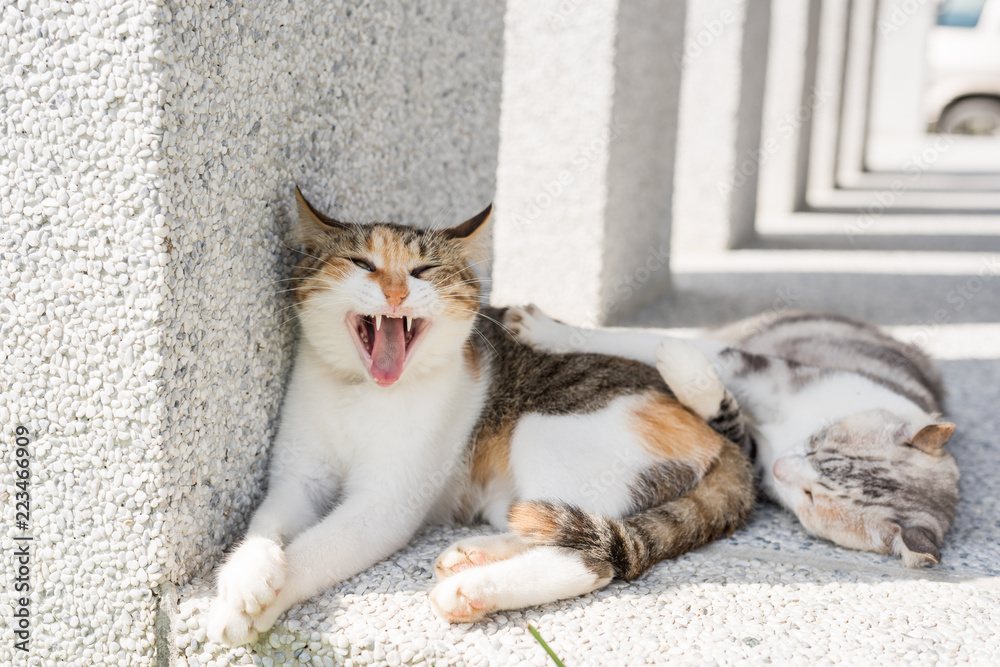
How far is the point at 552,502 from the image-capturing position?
1.89 m

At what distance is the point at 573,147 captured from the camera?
4.16 metres

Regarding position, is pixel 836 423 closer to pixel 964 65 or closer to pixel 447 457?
pixel 447 457

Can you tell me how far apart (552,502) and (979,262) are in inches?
263

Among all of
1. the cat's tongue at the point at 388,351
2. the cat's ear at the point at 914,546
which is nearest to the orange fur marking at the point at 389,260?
the cat's tongue at the point at 388,351

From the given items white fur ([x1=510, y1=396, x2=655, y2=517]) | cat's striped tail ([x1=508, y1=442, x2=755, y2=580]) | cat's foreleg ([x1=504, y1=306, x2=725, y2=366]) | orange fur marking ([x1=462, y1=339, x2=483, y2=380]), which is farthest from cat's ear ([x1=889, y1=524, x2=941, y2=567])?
orange fur marking ([x1=462, y1=339, x2=483, y2=380])

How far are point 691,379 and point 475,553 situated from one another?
0.86 metres

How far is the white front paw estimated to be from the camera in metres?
1.62

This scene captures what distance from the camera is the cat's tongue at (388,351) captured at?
1.93 metres

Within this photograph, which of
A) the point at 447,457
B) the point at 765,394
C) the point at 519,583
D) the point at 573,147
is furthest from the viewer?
the point at 573,147

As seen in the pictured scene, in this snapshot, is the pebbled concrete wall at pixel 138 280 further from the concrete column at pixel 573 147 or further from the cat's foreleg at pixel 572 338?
the concrete column at pixel 573 147

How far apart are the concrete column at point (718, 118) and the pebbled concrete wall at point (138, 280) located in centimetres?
468

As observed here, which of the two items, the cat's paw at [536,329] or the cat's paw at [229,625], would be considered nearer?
the cat's paw at [229,625]

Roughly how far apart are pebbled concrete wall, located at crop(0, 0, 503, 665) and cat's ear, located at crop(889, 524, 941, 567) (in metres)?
1.67

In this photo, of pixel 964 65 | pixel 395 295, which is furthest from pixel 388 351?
pixel 964 65
